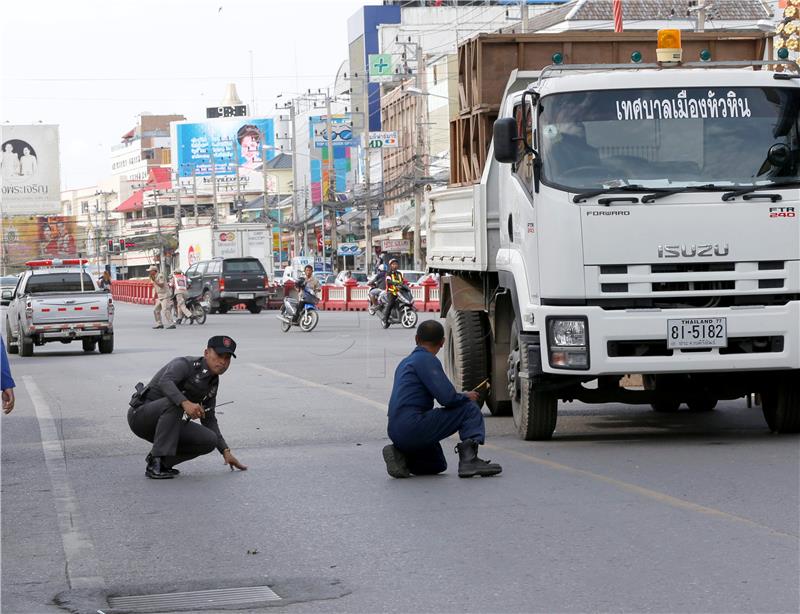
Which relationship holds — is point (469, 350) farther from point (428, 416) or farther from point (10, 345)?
point (10, 345)

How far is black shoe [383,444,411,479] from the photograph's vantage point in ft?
35.9

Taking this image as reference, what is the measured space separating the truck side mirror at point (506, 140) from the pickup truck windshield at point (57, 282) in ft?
70.4

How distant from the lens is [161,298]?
42812mm

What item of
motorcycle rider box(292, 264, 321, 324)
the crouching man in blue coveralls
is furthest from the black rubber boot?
motorcycle rider box(292, 264, 321, 324)

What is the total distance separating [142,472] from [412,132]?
84.8 meters

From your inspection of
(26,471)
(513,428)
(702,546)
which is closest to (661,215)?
(513,428)

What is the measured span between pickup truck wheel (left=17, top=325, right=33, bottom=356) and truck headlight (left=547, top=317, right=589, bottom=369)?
20.9 m

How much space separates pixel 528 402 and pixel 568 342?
3.32 ft

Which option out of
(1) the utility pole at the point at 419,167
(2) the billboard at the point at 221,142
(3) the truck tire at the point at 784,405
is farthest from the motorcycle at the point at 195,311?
(2) the billboard at the point at 221,142

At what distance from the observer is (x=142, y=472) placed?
11.9 m

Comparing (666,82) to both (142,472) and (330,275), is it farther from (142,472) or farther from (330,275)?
(330,275)

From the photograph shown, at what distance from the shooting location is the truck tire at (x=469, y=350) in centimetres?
1498

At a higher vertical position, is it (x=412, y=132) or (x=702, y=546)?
(x=412, y=132)

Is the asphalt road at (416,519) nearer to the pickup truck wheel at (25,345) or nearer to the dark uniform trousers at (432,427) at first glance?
the dark uniform trousers at (432,427)
